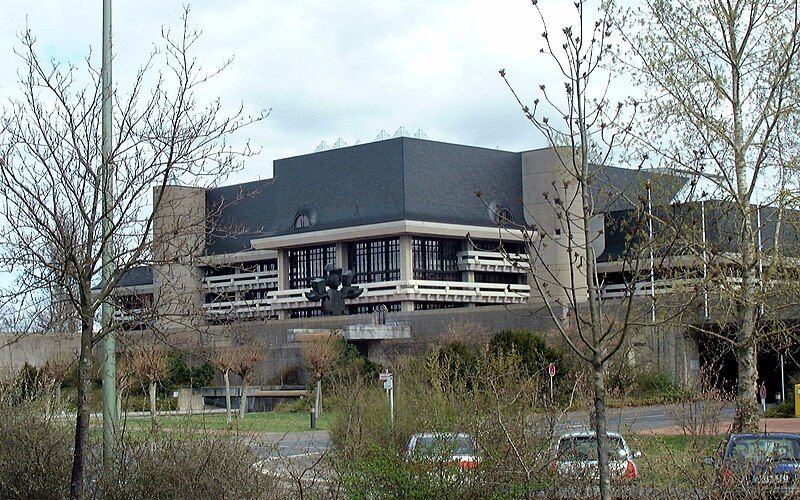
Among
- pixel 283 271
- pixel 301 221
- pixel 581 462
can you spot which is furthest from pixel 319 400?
pixel 283 271

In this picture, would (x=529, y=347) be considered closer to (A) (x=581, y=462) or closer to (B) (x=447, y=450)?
(A) (x=581, y=462)

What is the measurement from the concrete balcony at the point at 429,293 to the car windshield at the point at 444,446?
200 feet

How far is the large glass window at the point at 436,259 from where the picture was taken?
2950 inches

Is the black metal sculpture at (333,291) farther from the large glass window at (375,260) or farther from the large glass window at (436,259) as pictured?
the large glass window at (436,259)

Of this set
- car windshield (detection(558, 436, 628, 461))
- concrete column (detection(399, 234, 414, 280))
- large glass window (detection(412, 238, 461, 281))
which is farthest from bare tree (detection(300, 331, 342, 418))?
car windshield (detection(558, 436, 628, 461))

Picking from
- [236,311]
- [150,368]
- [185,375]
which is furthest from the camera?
[185,375]

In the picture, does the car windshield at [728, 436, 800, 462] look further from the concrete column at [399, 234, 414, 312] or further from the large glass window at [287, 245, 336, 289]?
the large glass window at [287, 245, 336, 289]

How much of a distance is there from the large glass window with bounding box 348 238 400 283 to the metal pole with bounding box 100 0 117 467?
204 feet

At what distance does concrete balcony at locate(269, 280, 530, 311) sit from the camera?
7250 cm

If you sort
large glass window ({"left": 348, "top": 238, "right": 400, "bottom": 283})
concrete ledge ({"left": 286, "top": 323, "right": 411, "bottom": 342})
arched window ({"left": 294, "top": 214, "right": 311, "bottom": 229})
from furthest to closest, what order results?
arched window ({"left": 294, "top": 214, "right": 311, "bottom": 229})
large glass window ({"left": 348, "top": 238, "right": 400, "bottom": 283})
concrete ledge ({"left": 286, "top": 323, "right": 411, "bottom": 342})

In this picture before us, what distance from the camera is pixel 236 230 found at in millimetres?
12586

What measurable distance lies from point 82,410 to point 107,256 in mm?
1574

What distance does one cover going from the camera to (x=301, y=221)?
78812 millimetres

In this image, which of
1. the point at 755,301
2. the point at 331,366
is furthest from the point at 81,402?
the point at 331,366
